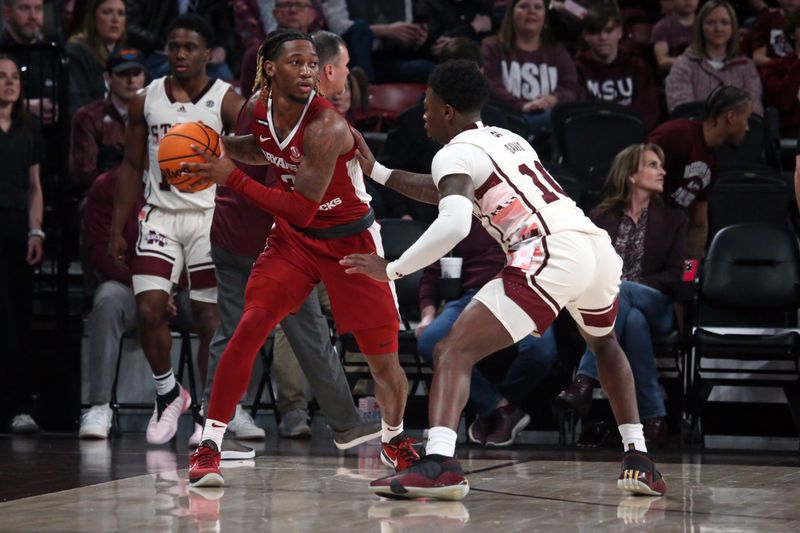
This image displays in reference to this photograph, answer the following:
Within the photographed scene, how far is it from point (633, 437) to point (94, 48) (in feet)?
19.3

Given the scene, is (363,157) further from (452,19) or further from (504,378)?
(452,19)

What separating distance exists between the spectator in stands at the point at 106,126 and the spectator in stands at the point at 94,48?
2.34ft

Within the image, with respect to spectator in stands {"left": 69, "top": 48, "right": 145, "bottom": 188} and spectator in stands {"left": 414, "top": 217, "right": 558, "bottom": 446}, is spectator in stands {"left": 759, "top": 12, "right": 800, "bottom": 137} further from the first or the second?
spectator in stands {"left": 69, "top": 48, "right": 145, "bottom": 188}

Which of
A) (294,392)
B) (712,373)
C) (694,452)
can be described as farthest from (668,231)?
(294,392)

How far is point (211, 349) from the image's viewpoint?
20.7ft

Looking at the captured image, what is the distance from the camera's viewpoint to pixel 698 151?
8.09 m

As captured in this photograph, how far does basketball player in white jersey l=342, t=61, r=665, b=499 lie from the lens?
4.39 meters

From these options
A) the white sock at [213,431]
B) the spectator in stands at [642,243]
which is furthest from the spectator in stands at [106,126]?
the white sock at [213,431]

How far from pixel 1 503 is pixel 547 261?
206cm

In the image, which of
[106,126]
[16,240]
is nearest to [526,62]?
[106,126]

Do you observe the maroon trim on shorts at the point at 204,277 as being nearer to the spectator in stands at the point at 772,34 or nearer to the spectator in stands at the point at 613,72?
the spectator in stands at the point at 613,72

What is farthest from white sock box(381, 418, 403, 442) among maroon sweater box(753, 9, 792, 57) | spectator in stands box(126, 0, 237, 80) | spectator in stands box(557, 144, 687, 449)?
maroon sweater box(753, 9, 792, 57)

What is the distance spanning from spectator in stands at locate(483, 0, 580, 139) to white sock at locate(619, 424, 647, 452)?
15.8 ft

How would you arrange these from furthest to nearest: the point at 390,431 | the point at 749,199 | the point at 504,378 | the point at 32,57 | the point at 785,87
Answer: the point at 785,87, the point at 32,57, the point at 749,199, the point at 504,378, the point at 390,431
